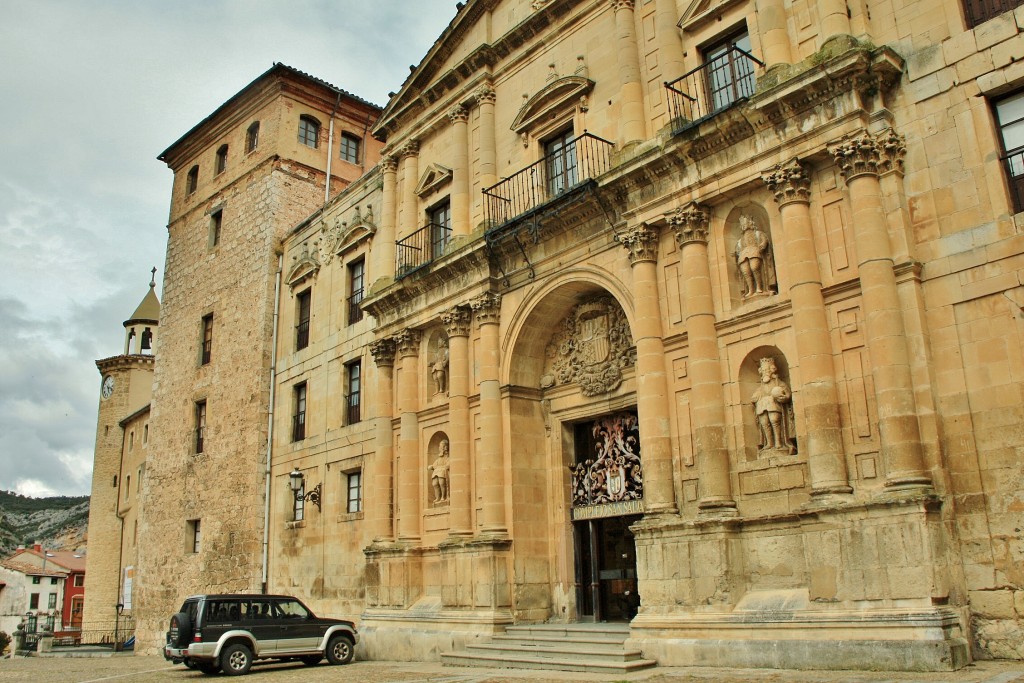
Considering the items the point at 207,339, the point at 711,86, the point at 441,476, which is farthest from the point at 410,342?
the point at 207,339

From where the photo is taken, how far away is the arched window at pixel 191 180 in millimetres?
34188

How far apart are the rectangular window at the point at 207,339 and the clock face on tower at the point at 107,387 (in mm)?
22132

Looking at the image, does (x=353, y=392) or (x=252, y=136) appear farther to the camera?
(x=252, y=136)

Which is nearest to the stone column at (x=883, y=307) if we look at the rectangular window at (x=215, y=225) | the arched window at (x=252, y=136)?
the arched window at (x=252, y=136)

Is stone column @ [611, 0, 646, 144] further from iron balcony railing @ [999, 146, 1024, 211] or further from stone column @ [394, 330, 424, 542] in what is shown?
stone column @ [394, 330, 424, 542]

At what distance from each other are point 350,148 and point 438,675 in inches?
885

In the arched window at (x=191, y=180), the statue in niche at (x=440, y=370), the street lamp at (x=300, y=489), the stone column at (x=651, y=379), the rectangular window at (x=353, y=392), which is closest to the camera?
the stone column at (x=651, y=379)

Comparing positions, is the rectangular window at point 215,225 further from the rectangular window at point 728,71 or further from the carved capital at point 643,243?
the rectangular window at point 728,71

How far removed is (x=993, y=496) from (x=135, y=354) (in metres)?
48.2

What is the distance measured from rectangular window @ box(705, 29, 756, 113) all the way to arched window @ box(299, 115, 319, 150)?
18.5 meters

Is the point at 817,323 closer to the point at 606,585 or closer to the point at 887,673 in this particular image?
the point at 887,673

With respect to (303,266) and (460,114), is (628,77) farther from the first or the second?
(303,266)

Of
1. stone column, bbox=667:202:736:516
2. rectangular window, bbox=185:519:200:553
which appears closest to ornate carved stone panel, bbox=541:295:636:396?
stone column, bbox=667:202:736:516

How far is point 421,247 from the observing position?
70.6 ft
